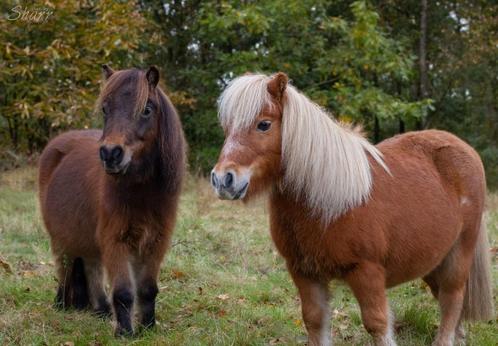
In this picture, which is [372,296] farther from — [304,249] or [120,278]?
[120,278]

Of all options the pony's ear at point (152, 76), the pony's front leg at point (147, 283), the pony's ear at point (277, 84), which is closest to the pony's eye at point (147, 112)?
the pony's ear at point (152, 76)

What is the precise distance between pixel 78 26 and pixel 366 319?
10.4 m

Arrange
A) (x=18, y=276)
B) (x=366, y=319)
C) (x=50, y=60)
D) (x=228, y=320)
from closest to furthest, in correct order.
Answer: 1. (x=366, y=319)
2. (x=228, y=320)
3. (x=18, y=276)
4. (x=50, y=60)

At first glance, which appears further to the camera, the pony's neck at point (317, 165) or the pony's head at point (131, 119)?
the pony's head at point (131, 119)

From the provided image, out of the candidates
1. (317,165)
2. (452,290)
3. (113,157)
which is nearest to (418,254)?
(452,290)

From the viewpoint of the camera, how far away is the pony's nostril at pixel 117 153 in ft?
13.7

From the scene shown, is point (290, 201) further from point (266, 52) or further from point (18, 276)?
point (266, 52)

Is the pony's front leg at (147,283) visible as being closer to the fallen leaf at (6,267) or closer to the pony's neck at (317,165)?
the pony's neck at (317,165)

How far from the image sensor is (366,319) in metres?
3.56

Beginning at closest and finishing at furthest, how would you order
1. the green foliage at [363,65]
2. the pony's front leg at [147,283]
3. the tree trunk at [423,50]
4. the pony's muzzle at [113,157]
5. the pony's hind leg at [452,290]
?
the pony's muzzle at [113,157], the pony's hind leg at [452,290], the pony's front leg at [147,283], the green foliage at [363,65], the tree trunk at [423,50]

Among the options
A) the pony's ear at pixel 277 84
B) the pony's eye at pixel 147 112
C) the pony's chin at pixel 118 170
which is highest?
the pony's ear at pixel 277 84

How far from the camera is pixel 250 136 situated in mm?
3416

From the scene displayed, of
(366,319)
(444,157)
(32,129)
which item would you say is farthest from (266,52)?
(366,319)

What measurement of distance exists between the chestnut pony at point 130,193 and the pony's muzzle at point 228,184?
1187mm
